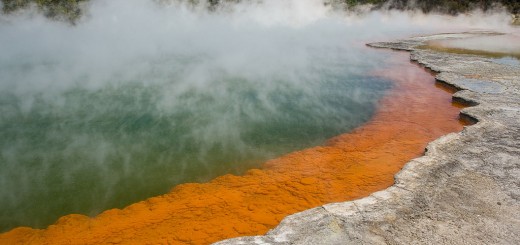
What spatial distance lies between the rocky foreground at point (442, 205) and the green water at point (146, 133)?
1.72 metres

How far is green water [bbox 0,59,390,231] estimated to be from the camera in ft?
13.8

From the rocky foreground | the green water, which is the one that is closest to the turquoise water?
the green water

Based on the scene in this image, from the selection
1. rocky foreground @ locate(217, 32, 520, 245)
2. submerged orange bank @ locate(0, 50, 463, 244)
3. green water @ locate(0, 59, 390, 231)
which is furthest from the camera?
green water @ locate(0, 59, 390, 231)

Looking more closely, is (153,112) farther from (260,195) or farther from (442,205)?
(442,205)

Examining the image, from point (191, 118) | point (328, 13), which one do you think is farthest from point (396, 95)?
point (328, 13)

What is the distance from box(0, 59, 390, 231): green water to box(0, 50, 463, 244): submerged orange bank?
24cm

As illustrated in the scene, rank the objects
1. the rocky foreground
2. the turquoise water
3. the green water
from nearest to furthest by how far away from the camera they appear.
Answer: the rocky foreground → the green water → the turquoise water

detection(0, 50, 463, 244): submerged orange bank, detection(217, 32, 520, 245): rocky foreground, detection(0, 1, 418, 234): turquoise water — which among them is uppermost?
detection(0, 1, 418, 234): turquoise water

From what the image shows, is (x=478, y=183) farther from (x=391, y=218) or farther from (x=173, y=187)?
(x=173, y=187)

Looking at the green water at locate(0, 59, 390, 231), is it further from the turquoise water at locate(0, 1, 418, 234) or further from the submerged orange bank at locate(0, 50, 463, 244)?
the submerged orange bank at locate(0, 50, 463, 244)

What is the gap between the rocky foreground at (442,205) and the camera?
2.72 meters

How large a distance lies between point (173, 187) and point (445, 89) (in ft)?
18.8

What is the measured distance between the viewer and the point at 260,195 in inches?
152

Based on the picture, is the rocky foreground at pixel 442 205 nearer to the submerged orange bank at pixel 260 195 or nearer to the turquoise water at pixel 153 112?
the submerged orange bank at pixel 260 195
